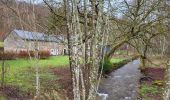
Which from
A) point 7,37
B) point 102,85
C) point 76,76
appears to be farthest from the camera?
point 7,37

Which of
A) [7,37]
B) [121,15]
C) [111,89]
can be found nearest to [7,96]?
[111,89]

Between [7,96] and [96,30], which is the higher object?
[96,30]

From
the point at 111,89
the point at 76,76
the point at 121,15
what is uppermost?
the point at 121,15

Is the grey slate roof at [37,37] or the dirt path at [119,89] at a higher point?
the grey slate roof at [37,37]

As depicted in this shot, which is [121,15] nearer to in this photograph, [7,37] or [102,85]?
[102,85]

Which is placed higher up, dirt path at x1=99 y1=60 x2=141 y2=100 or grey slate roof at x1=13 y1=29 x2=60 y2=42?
grey slate roof at x1=13 y1=29 x2=60 y2=42

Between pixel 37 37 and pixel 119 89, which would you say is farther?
pixel 119 89

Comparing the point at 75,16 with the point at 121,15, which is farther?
the point at 121,15

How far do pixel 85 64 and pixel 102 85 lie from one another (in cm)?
1868

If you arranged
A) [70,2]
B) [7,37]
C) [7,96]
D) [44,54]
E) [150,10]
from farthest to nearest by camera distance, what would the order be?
[7,37], [44,54], [150,10], [7,96], [70,2]

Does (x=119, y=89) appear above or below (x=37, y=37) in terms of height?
below

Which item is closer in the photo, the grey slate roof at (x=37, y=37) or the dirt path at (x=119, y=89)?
the grey slate roof at (x=37, y=37)

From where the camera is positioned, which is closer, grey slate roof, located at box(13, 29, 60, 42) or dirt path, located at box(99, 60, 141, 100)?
grey slate roof, located at box(13, 29, 60, 42)

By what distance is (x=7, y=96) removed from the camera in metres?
17.0
